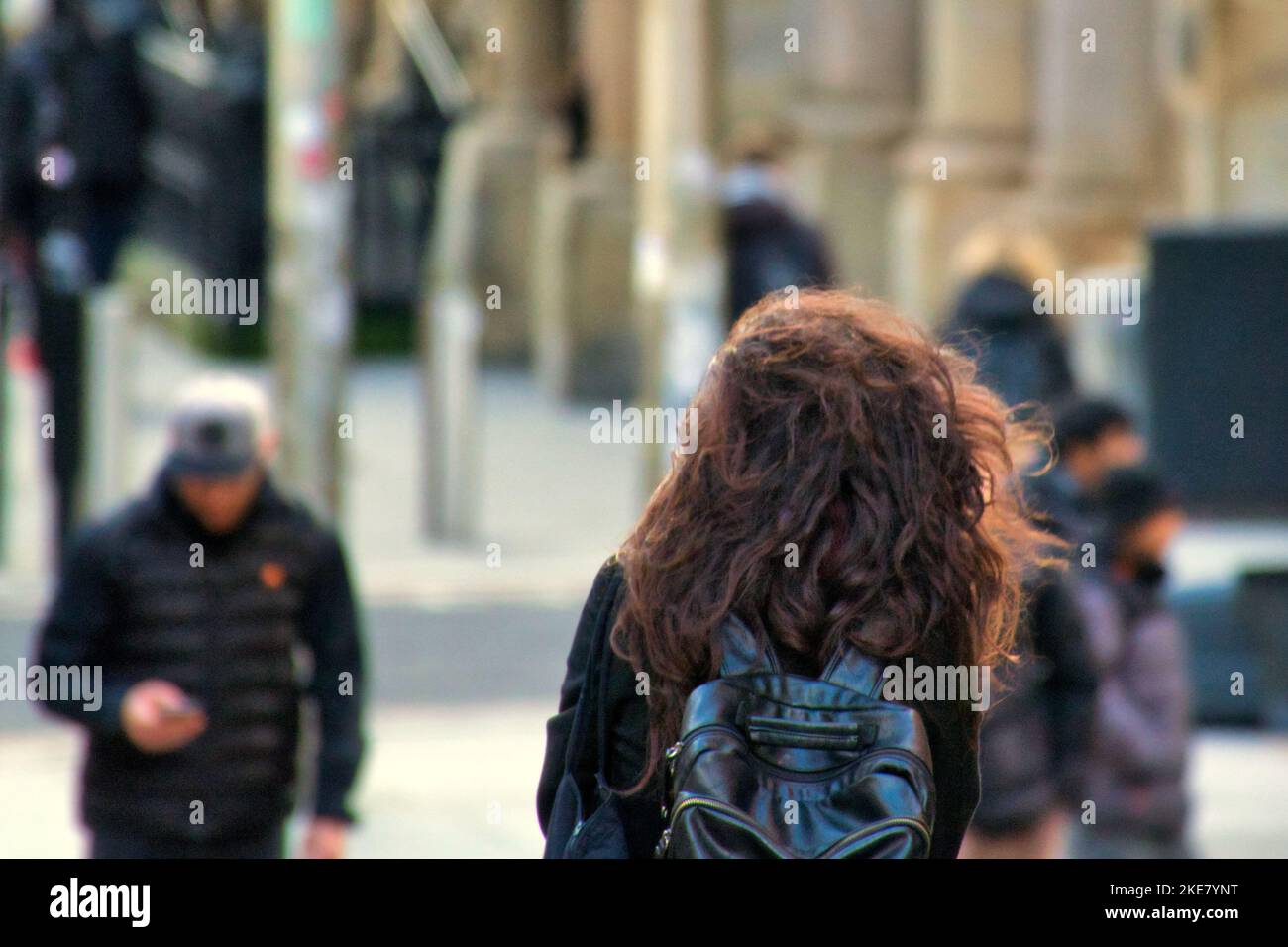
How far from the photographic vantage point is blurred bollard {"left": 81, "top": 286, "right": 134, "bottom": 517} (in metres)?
9.90

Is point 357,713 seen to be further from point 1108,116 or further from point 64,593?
point 1108,116

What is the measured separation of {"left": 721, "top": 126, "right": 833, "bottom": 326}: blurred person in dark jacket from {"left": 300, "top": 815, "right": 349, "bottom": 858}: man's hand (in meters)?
6.11

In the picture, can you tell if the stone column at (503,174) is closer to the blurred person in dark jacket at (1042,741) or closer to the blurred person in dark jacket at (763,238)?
the blurred person in dark jacket at (763,238)

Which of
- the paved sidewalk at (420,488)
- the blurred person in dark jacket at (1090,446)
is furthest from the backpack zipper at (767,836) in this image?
the paved sidewalk at (420,488)

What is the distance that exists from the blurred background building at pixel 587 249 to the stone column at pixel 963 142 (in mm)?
21

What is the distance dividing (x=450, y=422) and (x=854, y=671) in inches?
348

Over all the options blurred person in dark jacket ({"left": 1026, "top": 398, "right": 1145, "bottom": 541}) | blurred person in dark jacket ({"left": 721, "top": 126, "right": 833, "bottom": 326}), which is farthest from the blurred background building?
blurred person in dark jacket ({"left": 1026, "top": 398, "right": 1145, "bottom": 541})

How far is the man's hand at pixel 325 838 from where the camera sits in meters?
4.96

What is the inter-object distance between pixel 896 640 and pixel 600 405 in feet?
42.5

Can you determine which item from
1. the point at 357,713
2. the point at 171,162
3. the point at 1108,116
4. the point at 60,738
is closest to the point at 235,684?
the point at 357,713

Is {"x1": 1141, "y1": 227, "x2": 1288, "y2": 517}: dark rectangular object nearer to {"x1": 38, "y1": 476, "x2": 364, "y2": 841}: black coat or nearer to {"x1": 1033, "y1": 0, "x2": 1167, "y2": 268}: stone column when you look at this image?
{"x1": 1033, "y1": 0, "x2": 1167, "y2": 268}: stone column
